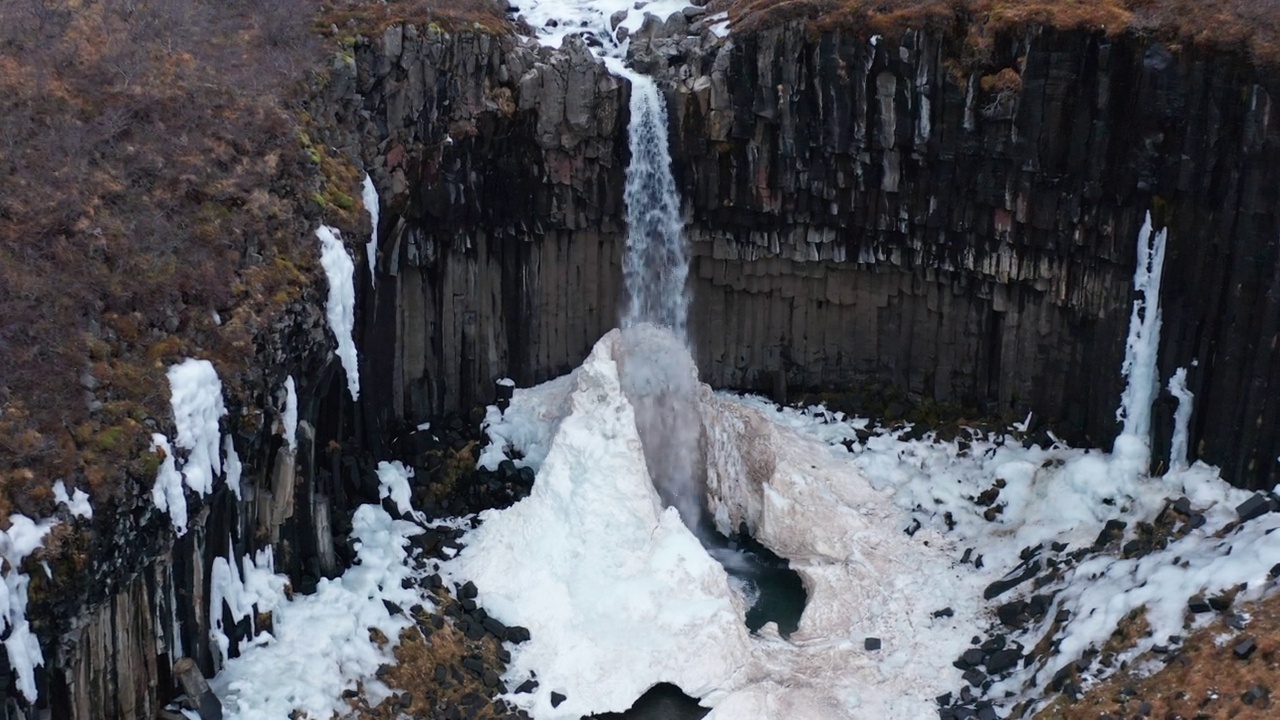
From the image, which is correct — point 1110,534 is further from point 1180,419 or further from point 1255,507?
point 1180,419

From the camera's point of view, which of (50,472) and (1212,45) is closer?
(50,472)

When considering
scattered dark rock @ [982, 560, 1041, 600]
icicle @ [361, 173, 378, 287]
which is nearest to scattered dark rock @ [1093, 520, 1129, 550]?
scattered dark rock @ [982, 560, 1041, 600]

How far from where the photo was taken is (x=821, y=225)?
2731 centimetres

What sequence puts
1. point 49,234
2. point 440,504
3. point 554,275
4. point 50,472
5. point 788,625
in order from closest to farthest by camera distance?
point 50,472, point 49,234, point 788,625, point 440,504, point 554,275

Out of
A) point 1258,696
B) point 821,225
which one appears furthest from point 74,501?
point 821,225

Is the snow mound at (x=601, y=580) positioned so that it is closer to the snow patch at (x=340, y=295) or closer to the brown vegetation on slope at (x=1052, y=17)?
the snow patch at (x=340, y=295)

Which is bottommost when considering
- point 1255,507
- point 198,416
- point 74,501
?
point 1255,507

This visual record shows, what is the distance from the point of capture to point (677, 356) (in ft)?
85.0

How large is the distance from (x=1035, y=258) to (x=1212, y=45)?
17.4 feet

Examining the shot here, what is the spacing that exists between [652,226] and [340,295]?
342 inches

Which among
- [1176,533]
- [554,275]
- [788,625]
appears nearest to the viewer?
[1176,533]

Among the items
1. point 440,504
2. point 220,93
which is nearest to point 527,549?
point 440,504

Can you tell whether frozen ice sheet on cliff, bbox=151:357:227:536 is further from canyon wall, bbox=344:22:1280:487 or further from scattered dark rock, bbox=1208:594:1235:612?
scattered dark rock, bbox=1208:594:1235:612

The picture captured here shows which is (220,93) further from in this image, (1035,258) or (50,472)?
(1035,258)
